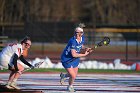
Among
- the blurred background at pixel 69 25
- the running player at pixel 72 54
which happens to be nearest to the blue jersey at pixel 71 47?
the running player at pixel 72 54

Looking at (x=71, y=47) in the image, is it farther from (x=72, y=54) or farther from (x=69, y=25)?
(x=69, y=25)

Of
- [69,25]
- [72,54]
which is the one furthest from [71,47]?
[69,25]

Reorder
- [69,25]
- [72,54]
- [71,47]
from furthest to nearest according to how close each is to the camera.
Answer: [69,25]
[71,47]
[72,54]

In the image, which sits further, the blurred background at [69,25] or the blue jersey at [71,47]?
the blurred background at [69,25]

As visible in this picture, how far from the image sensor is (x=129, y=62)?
99.7 feet

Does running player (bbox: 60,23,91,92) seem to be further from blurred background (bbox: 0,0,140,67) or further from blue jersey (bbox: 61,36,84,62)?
blurred background (bbox: 0,0,140,67)

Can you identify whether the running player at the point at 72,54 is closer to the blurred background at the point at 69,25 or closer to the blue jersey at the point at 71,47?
the blue jersey at the point at 71,47

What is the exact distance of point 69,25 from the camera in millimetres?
44250

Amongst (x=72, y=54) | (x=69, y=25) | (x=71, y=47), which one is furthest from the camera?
(x=69, y=25)

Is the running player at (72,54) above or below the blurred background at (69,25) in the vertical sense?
above

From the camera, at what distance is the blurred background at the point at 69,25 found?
36125 mm

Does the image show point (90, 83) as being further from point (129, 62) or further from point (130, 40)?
point (130, 40)

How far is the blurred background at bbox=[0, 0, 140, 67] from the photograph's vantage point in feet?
Result: 119

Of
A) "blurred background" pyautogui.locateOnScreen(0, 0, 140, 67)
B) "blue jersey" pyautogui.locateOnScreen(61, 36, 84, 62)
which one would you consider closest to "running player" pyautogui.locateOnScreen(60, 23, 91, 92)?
"blue jersey" pyautogui.locateOnScreen(61, 36, 84, 62)
